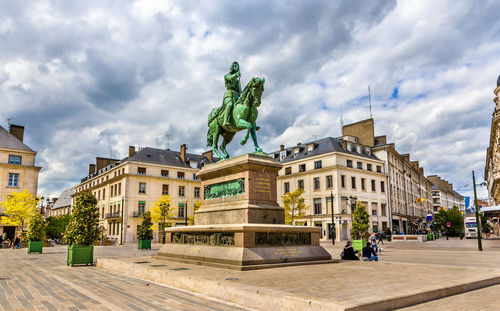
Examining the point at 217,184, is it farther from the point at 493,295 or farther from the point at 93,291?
the point at 493,295

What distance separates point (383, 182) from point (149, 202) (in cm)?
3672

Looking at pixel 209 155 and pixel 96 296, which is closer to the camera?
pixel 96 296

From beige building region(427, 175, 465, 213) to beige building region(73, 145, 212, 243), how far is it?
3442 inches

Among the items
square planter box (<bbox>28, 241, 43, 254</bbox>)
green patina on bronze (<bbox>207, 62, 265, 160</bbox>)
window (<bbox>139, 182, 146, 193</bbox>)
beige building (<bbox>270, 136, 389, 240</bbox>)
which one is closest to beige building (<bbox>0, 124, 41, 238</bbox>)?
window (<bbox>139, 182, 146, 193</bbox>)

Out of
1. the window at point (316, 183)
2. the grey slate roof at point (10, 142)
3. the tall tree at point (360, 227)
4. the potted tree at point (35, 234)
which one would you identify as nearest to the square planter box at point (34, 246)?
the potted tree at point (35, 234)

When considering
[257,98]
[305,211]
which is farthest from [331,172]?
[257,98]

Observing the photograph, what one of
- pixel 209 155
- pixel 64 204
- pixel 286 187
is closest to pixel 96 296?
pixel 286 187

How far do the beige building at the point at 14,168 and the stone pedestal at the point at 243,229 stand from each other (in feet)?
134

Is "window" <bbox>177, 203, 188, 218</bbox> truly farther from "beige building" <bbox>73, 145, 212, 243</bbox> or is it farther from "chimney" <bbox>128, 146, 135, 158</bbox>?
"chimney" <bbox>128, 146, 135, 158</bbox>

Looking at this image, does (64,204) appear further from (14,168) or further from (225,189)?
(225,189)

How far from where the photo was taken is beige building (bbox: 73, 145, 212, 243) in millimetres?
52375

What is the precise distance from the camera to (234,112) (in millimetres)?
14578

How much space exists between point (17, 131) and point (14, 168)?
22.9ft

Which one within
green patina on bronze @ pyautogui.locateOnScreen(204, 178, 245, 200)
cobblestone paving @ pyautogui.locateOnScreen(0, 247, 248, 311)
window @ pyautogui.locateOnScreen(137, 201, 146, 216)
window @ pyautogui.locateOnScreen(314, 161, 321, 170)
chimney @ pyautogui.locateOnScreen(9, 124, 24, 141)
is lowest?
cobblestone paving @ pyautogui.locateOnScreen(0, 247, 248, 311)
